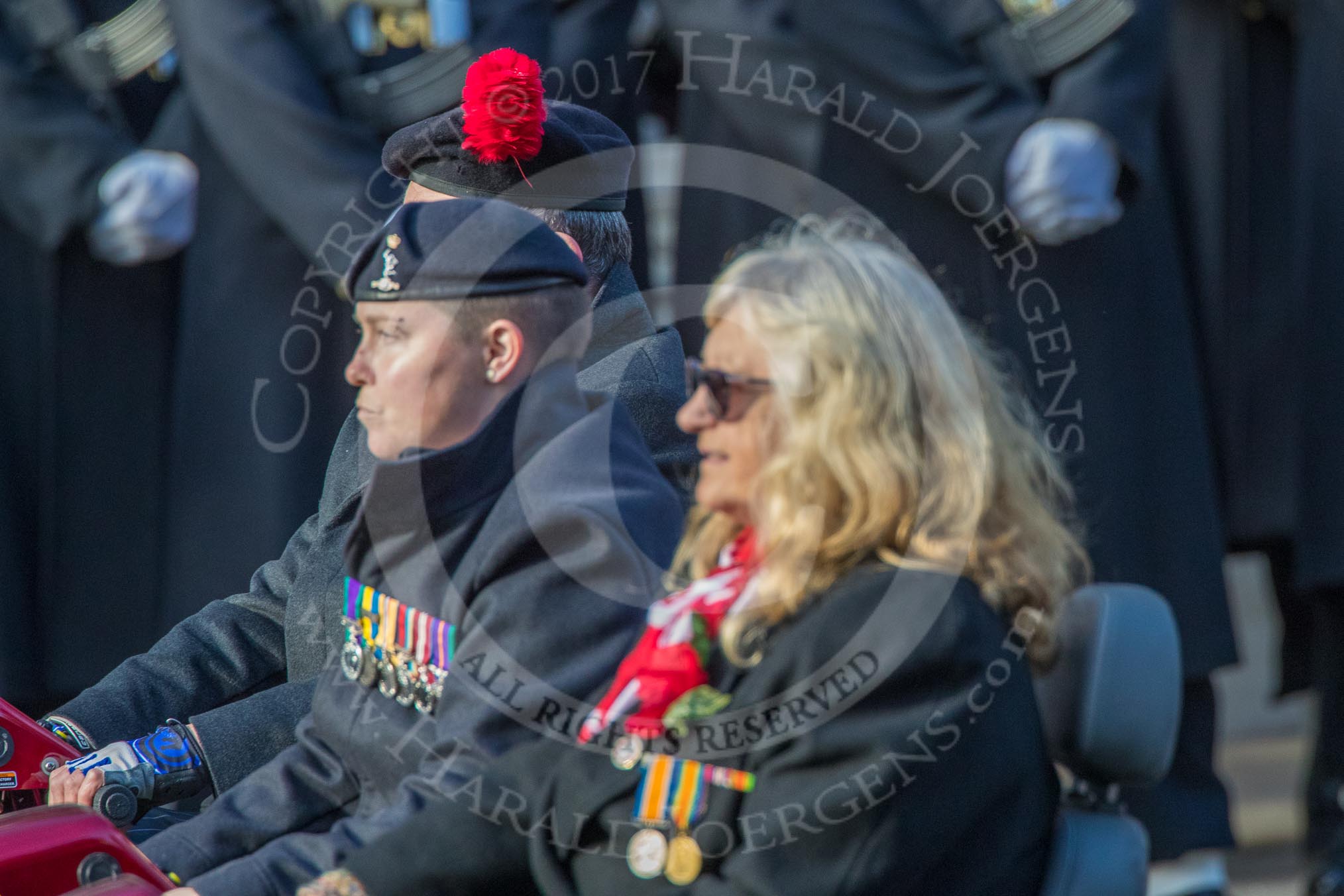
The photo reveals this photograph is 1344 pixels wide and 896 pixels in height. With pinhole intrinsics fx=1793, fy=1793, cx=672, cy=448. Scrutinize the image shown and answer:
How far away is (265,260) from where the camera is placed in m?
3.36

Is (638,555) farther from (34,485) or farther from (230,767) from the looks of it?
(34,485)

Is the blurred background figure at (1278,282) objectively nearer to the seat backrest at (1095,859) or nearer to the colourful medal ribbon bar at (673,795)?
the seat backrest at (1095,859)

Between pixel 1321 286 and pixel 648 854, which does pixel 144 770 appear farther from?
pixel 1321 286

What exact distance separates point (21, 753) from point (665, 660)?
0.78 m

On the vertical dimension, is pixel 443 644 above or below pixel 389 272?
below

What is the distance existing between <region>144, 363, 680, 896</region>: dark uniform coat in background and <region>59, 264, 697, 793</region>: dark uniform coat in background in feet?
0.62

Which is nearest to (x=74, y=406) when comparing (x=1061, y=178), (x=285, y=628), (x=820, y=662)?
(x=285, y=628)

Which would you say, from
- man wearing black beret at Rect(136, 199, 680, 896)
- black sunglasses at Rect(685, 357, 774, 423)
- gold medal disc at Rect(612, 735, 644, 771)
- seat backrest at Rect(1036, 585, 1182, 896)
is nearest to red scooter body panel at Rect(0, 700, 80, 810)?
man wearing black beret at Rect(136, 199, 680, 896)

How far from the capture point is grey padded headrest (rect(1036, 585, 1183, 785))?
1.56 metres

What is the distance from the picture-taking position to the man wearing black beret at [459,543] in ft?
5.25

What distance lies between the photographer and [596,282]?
2090mm

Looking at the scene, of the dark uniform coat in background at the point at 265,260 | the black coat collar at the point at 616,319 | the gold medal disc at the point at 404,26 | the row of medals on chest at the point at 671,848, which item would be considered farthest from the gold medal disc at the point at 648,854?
the gold medal disc at the point at 404,26

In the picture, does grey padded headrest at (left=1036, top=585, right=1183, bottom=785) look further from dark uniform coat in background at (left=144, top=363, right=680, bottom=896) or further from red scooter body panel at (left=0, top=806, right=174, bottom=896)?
red scooter body panel at (left=0, top=806, right=174, bottom=896)

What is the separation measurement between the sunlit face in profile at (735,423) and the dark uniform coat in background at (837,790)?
0.13 meters
